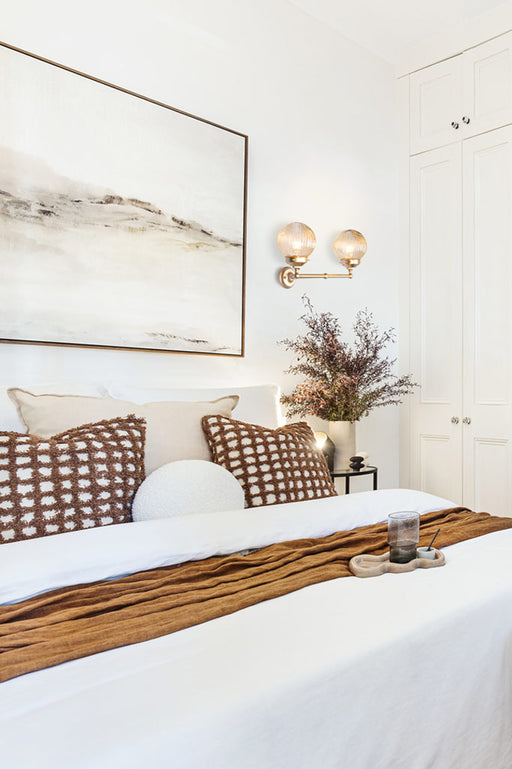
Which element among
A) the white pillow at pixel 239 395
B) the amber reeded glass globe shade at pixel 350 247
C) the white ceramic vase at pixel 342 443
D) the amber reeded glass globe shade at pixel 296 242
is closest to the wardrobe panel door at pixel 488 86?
the amber reeded glass globe shade at pixel 350 247

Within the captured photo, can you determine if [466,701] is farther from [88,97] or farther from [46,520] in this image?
[88,97]

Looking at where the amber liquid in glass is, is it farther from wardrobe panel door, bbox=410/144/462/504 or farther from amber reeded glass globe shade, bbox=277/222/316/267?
wardrobe panel door, bbox=410/144/462/504

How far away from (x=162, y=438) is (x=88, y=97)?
1367 millimetres

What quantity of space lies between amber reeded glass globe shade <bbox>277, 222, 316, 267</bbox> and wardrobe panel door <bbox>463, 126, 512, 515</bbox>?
0.94m

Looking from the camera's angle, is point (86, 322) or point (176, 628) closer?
point (176, 628)

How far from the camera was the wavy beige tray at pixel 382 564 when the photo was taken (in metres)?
1.28

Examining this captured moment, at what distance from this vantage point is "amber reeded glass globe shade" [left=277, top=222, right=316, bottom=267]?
A: 296 centimetres

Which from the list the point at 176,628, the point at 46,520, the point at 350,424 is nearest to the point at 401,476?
the point at 350,424

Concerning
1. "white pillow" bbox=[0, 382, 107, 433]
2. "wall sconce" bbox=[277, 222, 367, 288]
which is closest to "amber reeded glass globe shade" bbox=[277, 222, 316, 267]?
"wall sconce" bbox=[277, 222, 367, 288]

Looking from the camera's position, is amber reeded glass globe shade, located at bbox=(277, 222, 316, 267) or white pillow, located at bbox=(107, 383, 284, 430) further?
amber reeded glass globe shade, located at bbox=(277, 222, 316, 267)

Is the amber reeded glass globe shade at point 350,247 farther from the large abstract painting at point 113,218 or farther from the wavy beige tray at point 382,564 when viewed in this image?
the wavy beige tray at point 382,564

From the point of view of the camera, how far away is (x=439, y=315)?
11.4 feet

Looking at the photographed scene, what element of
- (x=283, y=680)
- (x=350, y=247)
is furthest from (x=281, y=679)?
(x=350, y=247)

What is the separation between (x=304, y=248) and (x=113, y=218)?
0.96 meters
